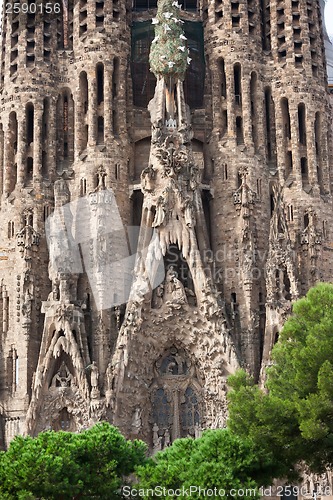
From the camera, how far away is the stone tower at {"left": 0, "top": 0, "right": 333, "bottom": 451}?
34.0m

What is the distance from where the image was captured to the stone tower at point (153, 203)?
112 ft

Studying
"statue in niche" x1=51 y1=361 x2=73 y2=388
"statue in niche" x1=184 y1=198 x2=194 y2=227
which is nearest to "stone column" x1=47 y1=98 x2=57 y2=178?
"statue in niche" x1=184 y1=198 x2=194 y2=227

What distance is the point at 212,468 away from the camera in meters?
24.2

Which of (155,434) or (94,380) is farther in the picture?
(155,434)

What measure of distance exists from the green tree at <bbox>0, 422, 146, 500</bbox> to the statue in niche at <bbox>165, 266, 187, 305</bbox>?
890 cm

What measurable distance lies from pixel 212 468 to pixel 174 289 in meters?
11.1

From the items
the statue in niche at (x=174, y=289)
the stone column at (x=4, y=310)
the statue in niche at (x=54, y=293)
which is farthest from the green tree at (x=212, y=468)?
the stone column at (x=4, y=310)

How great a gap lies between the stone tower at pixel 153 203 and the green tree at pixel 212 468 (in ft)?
24.9

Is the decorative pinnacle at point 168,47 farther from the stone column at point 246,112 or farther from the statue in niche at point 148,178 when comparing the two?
the statue in niche at point 148,178

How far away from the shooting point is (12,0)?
1526 inches

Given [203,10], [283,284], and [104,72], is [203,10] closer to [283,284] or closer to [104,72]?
[104,72]

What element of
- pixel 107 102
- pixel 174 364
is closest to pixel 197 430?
pixel 174 364

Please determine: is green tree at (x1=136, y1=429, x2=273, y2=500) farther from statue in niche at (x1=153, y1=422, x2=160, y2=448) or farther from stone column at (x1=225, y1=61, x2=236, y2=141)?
stone column at (x1=225, y1=61, x2=236, y2=141)

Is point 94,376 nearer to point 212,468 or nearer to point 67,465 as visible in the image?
point 67,465
